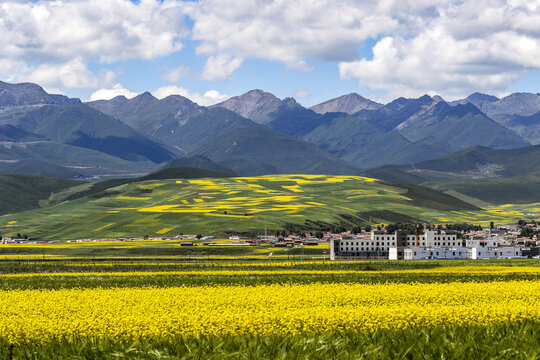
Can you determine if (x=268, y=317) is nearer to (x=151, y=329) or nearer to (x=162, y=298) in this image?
(x=151, y=329)

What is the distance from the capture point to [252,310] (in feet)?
166

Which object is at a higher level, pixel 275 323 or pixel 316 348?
pixel 316 348

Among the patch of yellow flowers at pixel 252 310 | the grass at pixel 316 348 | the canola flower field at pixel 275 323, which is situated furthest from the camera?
the patch of yellow flowers at pixel 252 310

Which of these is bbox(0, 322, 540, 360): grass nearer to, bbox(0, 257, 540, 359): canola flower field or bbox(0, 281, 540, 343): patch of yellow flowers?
bbox(0, 257, 540, 359): canola flower field

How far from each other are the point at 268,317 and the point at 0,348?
16.1 meters

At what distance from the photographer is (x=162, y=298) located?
203 ft

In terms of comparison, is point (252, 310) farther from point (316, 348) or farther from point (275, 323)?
point (316, 348)

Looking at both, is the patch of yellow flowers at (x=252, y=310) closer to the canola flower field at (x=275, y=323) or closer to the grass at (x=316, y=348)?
the canola flower field at (x=275, y=323)

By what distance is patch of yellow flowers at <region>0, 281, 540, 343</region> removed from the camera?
40.8 metres

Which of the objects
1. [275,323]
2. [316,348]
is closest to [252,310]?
[275,323]

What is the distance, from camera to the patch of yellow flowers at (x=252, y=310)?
134 ft

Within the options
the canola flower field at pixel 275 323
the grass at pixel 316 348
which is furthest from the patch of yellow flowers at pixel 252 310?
the grass at pixel 316 348

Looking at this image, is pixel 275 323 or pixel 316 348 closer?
pixel 316 348

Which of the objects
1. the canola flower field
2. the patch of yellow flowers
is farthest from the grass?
the patch of yellow flowers
